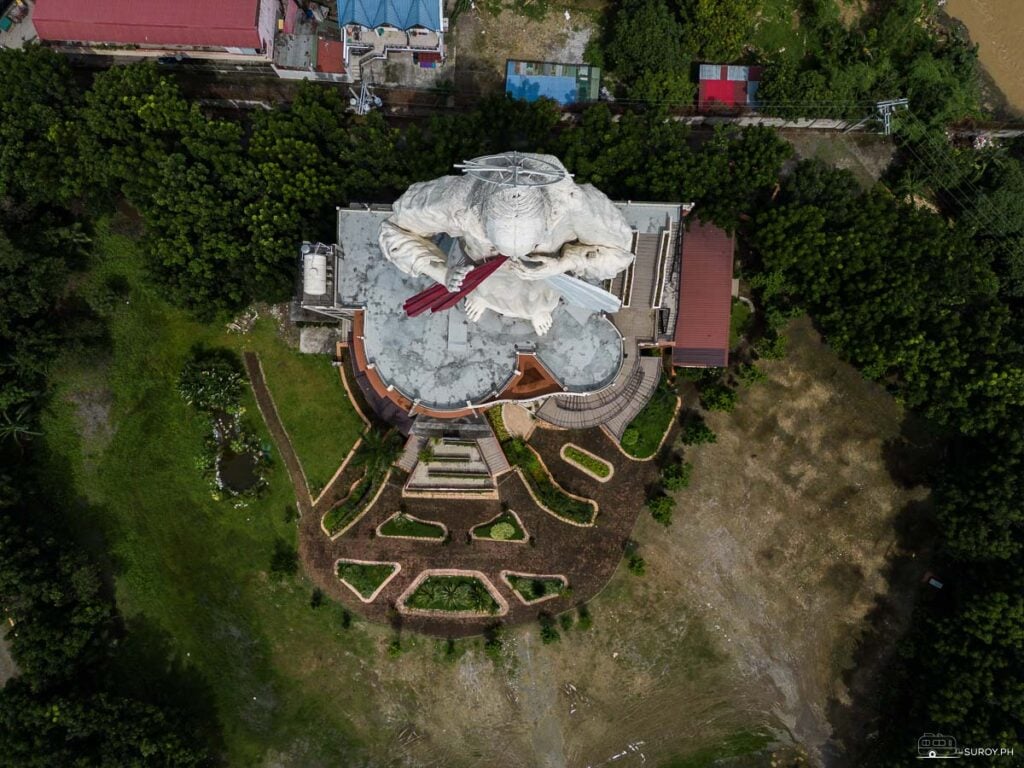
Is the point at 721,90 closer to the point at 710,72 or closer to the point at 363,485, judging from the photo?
the point at 710,72

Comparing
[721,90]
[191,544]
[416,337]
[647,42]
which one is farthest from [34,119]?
[721,90]

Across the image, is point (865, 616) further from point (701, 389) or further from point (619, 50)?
point (619, 50)

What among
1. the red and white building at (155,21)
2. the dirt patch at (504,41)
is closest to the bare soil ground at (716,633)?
the dirt patch at (504,41)

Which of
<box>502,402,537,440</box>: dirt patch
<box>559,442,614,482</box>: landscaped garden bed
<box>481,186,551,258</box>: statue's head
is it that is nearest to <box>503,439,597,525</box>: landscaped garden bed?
<box>502,402,537,440</box>: dirt patch

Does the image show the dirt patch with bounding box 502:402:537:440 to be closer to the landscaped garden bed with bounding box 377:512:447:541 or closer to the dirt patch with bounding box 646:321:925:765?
the landscaped garden bed with bounding box 377:512:447:541

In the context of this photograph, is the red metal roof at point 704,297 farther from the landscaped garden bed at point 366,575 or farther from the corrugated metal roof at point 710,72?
the landscaped garden bed at point 366,575
